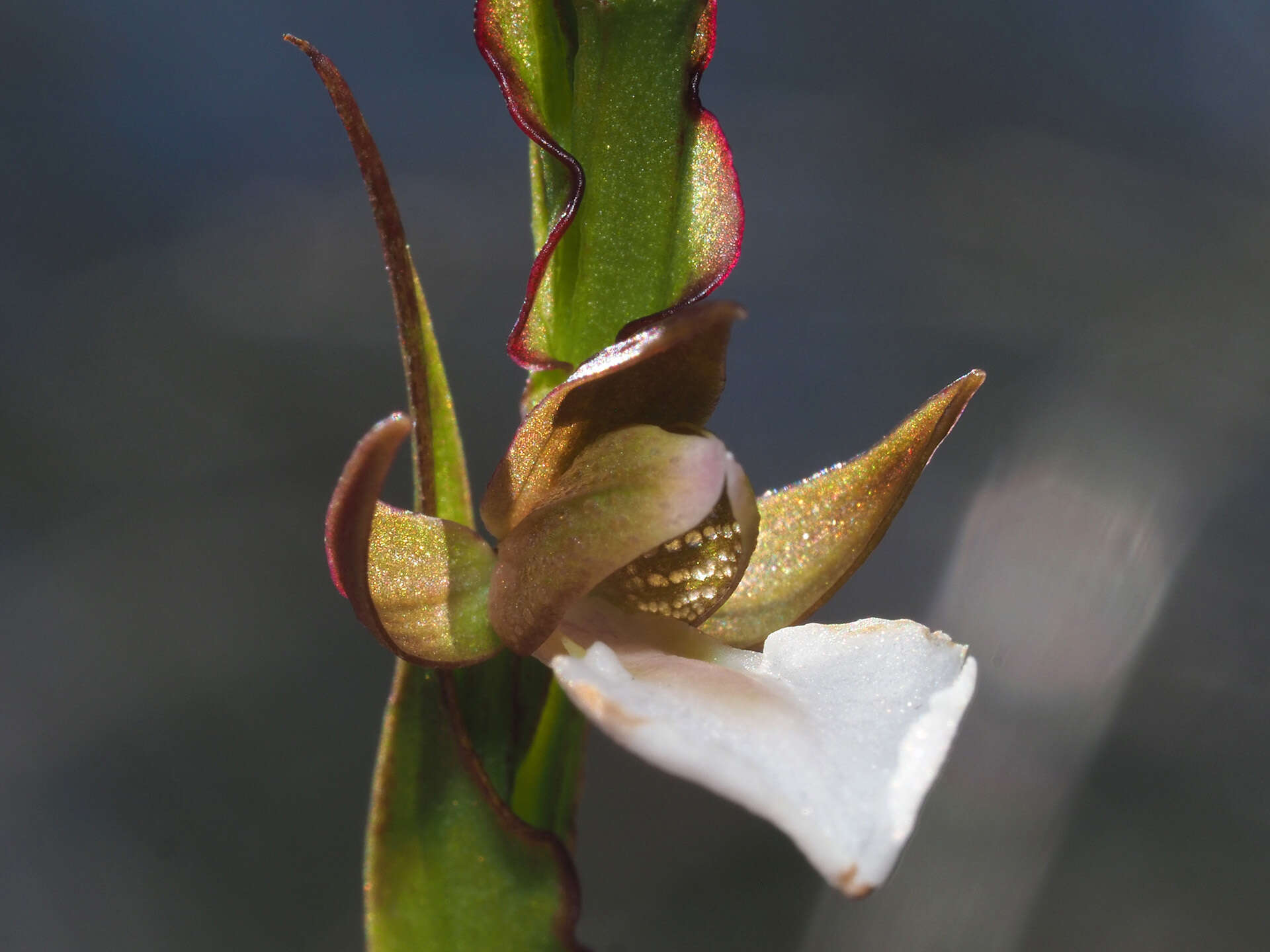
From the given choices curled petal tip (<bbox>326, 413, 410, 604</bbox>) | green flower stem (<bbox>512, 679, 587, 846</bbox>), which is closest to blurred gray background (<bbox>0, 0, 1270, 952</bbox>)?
green flower stem (<bbox>512, 679, 587, 846</bbox>)

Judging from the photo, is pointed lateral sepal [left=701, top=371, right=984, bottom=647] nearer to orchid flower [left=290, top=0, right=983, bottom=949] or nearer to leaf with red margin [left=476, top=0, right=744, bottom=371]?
orchid flower [left=290, top=0, right=983, bottom=949]

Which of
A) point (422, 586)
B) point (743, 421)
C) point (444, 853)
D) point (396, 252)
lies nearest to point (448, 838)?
point (444, 853)

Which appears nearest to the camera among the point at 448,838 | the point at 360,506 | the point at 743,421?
the point at 360,506

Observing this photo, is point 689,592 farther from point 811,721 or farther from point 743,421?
point 743,421

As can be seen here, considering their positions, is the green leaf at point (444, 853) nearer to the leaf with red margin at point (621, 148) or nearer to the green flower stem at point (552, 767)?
the green flower stem at point (552, 767)

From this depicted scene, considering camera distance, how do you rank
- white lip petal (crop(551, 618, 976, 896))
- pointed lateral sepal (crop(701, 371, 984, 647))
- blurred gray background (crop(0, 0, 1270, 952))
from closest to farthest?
white lip petal (crop(551, 618, 976, 896))
pointed lateral sepal (crop(701, 371, 984, 647))
blurred gray background (crop(0, 0, 1270, 952))

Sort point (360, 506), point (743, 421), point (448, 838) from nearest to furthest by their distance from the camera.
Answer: point (360, 506) < point (448, 838) < point (743, 421)

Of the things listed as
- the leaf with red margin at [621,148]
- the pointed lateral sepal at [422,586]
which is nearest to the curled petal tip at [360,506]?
the pointed lateral sepal at [422,586]
